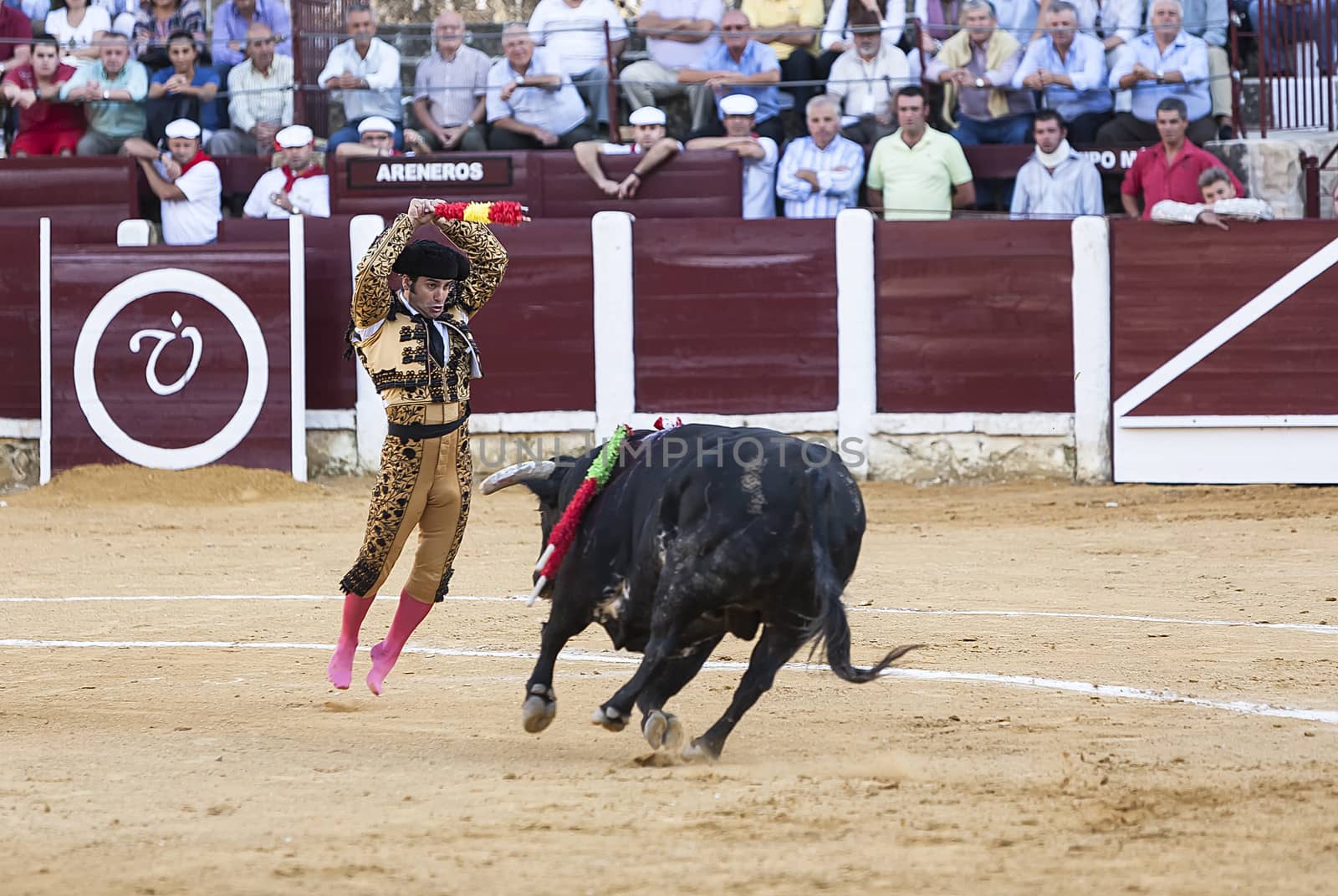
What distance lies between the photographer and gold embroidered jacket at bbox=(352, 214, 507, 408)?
469 centimetres

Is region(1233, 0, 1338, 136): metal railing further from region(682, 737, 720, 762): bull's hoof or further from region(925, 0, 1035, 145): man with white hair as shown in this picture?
region(682, 737, 720, 762): bull's hoof

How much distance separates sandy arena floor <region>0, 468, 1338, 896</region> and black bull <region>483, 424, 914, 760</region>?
193 millimetres

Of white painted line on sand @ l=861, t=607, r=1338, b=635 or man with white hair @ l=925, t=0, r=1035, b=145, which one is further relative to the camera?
man with white hair @ l=925, t=0, r=1035, b=145

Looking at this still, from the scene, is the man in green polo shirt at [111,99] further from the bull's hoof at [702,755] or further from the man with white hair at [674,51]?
the bull's hoof at [702,755]

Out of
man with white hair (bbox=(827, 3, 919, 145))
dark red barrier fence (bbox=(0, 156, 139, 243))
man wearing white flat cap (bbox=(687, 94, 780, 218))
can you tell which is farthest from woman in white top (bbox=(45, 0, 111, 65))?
man with white hair (bbox=(827, 3, 919, 145))

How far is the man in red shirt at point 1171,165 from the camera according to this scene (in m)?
9.62

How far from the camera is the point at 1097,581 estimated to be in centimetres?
720

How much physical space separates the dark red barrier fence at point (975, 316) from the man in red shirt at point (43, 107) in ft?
17.5

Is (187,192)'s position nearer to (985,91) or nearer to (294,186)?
(294,186)

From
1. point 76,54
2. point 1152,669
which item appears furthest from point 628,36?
point 1152,669

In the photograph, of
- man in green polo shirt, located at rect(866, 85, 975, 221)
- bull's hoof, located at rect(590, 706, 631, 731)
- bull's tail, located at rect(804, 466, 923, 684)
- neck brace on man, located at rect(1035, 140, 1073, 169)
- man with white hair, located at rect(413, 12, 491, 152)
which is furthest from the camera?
man with white hair, located at rect(413, 12, 491, 152)

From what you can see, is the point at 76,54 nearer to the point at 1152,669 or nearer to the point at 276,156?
the point at 276,156

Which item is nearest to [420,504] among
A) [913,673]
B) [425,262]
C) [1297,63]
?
[425,262]

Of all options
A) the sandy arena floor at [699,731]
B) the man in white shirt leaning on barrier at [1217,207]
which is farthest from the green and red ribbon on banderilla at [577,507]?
the man in white shirt leaning on barrier at [1217,207]
